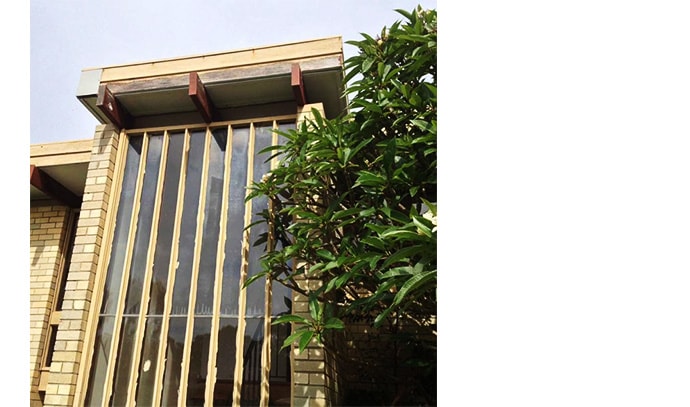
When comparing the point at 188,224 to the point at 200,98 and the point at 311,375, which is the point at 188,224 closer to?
the point at 200,98

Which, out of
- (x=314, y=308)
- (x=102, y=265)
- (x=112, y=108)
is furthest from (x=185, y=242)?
(x=314, y=308)

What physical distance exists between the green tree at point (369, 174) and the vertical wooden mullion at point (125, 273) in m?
1.41

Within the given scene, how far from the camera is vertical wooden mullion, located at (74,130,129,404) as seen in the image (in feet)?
13.5

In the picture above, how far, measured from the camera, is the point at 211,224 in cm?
446

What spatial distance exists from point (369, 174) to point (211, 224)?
2074 millimetres

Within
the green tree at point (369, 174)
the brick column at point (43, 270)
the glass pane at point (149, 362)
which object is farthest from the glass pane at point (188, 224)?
the brick column at point (43, 270)

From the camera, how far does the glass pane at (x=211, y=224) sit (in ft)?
13.8

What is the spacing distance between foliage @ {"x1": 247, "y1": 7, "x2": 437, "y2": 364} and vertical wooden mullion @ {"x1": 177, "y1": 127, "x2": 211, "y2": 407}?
32.0 inches

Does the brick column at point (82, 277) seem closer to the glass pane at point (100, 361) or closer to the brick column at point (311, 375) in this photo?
the glass pane at point (100, 361)
